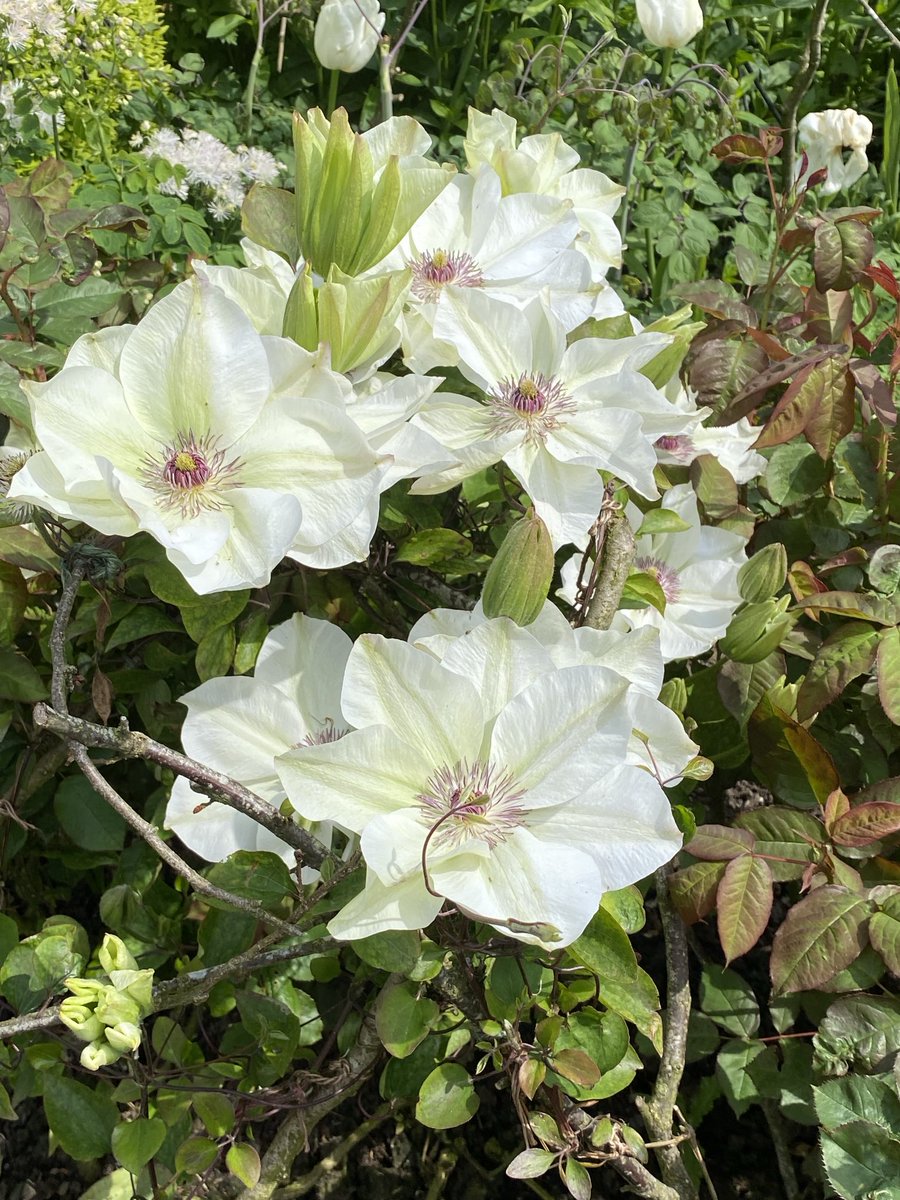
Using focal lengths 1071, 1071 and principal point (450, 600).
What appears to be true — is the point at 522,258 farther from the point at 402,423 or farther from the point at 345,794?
the point at 345,794

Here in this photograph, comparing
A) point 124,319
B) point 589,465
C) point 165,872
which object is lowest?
point 165,872

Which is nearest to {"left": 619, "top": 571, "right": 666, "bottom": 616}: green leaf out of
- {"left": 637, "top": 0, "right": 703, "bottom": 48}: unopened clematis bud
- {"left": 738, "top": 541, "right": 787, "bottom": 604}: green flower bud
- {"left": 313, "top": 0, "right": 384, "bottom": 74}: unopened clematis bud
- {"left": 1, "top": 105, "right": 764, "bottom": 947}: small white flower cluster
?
{"left": 1, "top": 105, "right": 764, "bottom": 947}: small white flower cluster

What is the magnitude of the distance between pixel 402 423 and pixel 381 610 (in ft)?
1.10

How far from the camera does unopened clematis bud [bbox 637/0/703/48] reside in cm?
178

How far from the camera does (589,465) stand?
820 mm

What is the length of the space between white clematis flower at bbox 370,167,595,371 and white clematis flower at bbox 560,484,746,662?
224 mm

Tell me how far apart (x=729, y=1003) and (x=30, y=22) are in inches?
75.4

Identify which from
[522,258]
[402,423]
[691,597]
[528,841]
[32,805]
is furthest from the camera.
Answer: [32,805]

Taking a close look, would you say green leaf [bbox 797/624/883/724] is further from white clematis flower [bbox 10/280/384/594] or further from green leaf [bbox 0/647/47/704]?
green leaf [bbox 0/647/47/704]

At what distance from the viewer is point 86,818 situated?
3.72 ft

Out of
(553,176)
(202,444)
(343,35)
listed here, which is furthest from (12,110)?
(202,444)

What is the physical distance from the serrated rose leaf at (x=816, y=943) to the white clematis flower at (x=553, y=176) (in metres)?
0.57

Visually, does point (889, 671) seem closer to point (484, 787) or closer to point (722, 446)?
point (722, 446)

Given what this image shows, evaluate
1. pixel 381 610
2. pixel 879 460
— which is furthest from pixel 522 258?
pixel 879 460
